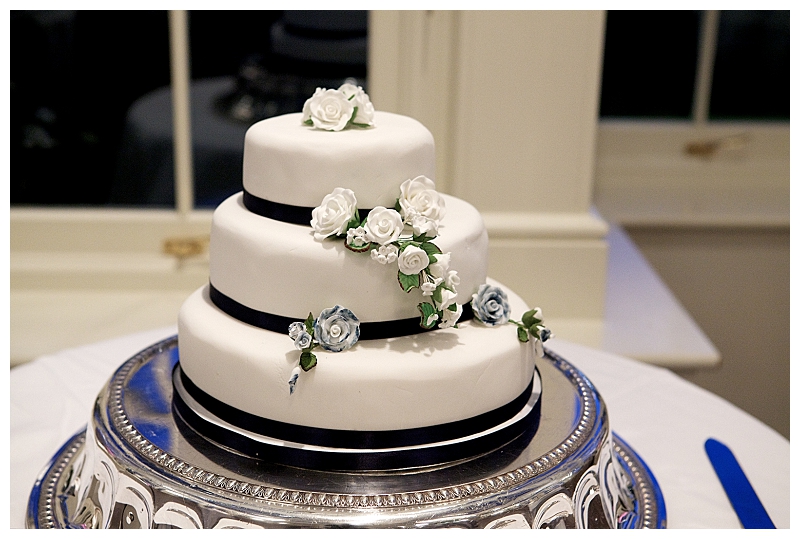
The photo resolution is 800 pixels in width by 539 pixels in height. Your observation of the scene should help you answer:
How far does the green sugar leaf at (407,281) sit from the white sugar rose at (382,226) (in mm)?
41

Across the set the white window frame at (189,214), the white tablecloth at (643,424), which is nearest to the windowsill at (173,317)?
the white window frame at (189,214)

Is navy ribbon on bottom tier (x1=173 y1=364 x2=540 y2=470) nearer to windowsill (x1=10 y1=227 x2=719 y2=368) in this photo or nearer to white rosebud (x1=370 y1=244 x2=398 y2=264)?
white rosebud (x1=370 y1=244 x2=398 y2=264)

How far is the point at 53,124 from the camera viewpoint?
215 cm

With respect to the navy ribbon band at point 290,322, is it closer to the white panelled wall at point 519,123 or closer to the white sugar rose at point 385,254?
the white sugar rose at point 385,254

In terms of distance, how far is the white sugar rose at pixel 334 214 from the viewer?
979 mm

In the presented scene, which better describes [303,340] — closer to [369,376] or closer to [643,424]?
[369,376]

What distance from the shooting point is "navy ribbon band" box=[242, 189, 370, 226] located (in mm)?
1038

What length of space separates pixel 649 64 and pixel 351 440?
198 centimetres

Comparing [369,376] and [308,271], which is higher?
[308,271]

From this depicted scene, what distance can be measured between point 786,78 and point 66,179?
208 centimetres

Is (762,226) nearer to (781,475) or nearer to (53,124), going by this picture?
(781,475)

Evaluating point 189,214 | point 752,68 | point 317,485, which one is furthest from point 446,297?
point 752,68

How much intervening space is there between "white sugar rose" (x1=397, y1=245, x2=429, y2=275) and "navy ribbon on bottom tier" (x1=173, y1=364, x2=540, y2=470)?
7.3 inches

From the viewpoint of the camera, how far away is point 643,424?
1.42 meters
